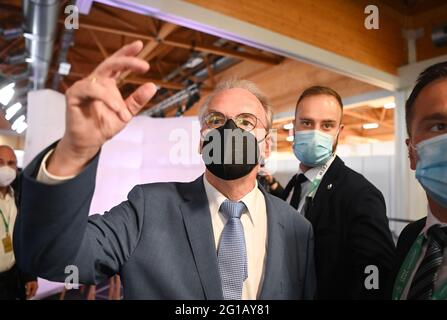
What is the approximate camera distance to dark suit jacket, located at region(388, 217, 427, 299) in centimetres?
67

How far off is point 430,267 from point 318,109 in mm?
449

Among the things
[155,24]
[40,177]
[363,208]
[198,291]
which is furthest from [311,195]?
[155,24]

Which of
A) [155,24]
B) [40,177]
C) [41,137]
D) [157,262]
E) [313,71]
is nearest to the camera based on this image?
[40,177]

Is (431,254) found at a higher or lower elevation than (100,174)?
lower

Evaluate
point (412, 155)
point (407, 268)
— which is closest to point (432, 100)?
point (412, 155)

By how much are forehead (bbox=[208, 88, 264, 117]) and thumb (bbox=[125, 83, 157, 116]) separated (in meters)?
0.27

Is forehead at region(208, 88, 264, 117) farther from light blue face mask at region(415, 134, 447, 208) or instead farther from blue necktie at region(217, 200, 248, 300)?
light blue face mask at region(415, 134, 447, 208)

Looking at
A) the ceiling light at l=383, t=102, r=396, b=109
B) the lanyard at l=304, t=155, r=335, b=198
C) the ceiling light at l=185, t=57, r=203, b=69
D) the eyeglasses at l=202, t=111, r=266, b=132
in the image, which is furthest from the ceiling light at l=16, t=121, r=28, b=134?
the ceiling light at l=185, t=57, r=203, b=69

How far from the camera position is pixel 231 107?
71 cm

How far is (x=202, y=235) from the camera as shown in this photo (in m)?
0.66

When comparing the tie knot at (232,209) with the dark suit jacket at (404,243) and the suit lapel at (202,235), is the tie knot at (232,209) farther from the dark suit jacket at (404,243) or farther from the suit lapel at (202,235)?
the dark suit jacket at (404,243)

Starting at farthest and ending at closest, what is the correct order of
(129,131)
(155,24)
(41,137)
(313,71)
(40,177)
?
(155,24), (313,71), (129,131), (41,137), (40,177)
